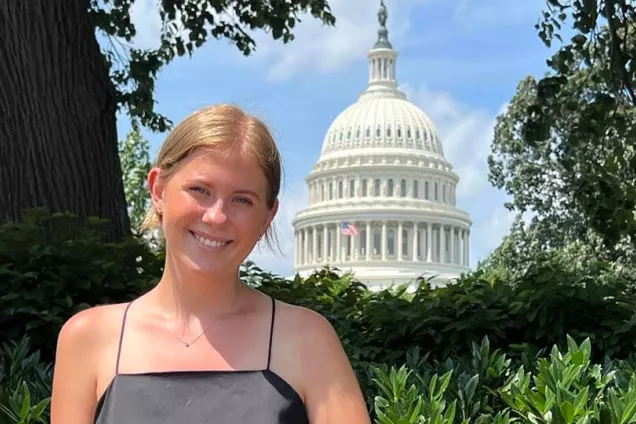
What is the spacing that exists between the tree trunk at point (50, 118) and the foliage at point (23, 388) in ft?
9.09

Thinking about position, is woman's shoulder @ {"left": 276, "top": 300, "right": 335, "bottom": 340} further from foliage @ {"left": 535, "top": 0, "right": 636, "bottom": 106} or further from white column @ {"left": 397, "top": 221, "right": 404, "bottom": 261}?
white column @ {"left": 397, "top": 221, "right": 404, "bottom": 261}

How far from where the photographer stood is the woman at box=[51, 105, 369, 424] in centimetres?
191

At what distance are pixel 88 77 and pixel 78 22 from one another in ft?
1.37

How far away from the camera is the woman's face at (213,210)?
1959 mm

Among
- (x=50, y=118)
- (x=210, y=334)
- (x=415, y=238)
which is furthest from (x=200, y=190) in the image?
(x=415, y=238)

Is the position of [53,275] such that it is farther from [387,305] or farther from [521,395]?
[521,395]

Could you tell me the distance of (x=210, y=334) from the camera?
1.98m

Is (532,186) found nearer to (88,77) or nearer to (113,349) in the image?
(88,77)

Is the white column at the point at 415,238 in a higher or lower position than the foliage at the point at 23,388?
higher

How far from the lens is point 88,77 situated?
6691mm

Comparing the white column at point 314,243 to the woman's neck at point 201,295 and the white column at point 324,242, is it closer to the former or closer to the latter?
the white column at point 324,242

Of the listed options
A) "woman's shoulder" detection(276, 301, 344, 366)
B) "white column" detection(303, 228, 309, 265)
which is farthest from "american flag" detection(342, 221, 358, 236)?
"woman's shoulder" detection(276, 301, 344, 366)

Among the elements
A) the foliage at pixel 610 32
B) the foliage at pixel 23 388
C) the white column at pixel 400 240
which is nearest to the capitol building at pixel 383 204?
the white column at pixel 400 240

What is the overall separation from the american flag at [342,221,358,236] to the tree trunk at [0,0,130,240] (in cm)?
8309
